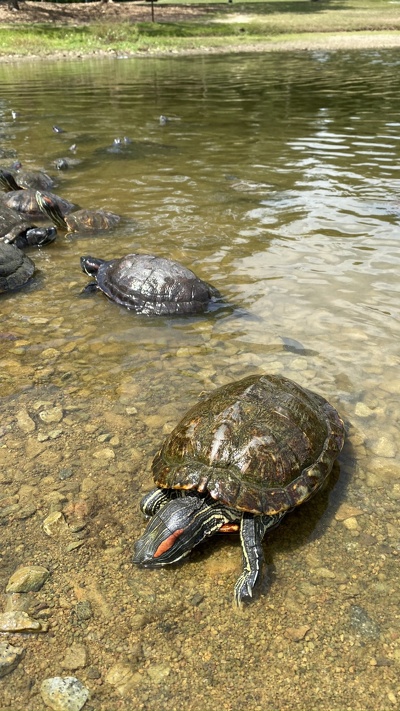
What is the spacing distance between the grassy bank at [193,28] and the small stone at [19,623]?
53.8 m

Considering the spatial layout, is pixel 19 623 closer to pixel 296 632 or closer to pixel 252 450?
pixel 296 632

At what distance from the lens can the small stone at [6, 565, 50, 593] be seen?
390 cm

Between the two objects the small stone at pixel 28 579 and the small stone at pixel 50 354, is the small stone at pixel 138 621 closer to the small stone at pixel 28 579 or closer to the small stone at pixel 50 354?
the small stone at pixel 28 579

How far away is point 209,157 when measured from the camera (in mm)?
16297

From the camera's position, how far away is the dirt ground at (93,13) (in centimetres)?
6322

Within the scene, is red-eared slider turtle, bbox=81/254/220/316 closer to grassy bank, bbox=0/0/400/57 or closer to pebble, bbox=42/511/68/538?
pebble, bbox=42/511/68/538

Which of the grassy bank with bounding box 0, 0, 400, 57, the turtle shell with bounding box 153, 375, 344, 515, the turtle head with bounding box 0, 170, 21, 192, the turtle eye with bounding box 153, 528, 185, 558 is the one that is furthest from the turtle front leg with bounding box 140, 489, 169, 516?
the grassy bank with bounding box 0, 0, 400, 57

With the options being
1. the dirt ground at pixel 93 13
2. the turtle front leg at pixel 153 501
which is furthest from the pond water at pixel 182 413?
the dirt ground at pixel 93 13

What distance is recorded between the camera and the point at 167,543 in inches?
155

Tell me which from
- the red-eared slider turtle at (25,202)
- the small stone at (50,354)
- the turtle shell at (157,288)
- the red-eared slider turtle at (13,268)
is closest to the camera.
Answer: the small stone at (50,354)

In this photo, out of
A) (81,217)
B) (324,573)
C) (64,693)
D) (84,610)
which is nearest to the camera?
(64,693)

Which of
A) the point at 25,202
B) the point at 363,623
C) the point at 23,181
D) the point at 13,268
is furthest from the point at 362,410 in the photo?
the point at 23,181

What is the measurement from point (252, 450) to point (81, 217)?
8111mm

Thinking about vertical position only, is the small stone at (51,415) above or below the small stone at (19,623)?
below
